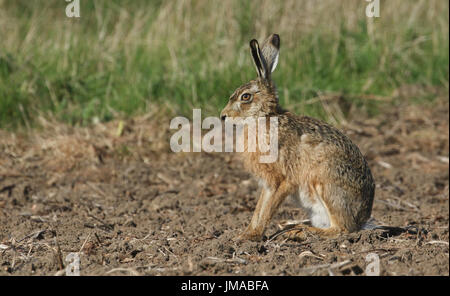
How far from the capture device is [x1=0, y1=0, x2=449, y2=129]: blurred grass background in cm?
786

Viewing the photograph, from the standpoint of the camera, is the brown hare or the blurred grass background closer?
the brown hare

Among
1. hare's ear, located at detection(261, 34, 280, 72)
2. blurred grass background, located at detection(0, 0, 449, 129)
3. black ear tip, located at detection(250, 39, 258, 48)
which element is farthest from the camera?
blurred grass background, located at detection(0, 0, 449, 129)

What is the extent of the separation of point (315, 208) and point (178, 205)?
1.66m

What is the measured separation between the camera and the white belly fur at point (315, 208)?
495 cm

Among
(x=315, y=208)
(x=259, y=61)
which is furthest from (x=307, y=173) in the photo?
(x=259, y=61)

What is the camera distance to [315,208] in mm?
4992

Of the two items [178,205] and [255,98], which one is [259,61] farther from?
[178,205]

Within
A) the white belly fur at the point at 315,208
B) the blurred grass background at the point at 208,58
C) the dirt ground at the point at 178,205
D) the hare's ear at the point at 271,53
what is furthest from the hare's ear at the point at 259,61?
the blurred grass background at the point at 208,58

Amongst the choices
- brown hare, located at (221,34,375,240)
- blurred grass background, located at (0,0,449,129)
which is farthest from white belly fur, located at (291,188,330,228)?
blurred grass background, located at (0,0,449,129)

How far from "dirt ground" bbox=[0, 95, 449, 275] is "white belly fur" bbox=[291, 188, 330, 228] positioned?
0.32 m

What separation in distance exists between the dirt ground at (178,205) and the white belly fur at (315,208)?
0.32 m

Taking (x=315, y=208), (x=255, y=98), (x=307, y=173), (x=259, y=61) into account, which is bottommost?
(x=315, y=208)

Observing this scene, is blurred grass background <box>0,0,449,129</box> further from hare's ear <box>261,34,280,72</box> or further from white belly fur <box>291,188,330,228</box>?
white belly fur <box>291,188,330,228</box>

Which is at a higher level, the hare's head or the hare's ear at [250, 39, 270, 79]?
the hare's ear at [250, 39, 270, 79]
